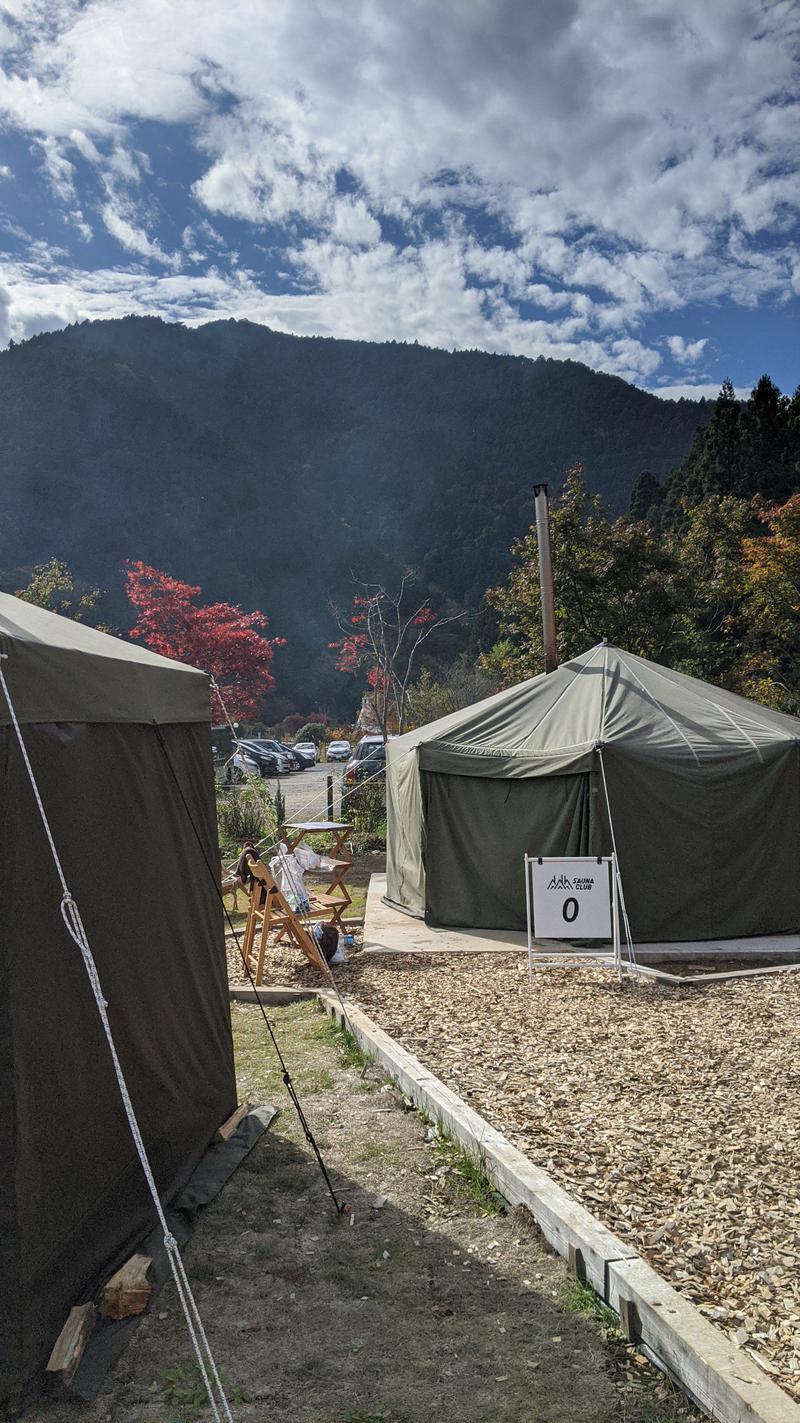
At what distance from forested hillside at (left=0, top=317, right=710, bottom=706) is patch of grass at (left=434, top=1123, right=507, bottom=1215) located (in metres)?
42.1

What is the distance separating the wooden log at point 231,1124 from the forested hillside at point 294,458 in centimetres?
4189

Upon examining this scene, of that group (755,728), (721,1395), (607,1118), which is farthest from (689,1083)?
(755,728)

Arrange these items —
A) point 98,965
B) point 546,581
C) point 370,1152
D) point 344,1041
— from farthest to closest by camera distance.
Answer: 1. point 546,581
2. point 344,1041
3. point 370,1152
4. point 98,965

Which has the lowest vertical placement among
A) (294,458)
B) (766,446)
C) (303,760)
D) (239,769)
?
(303,760)

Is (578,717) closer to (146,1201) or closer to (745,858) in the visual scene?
(745,858)

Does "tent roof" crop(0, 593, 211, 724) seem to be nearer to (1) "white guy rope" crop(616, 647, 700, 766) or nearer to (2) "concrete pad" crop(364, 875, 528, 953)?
(2) "concrete pad" crop(364, 875, 528, 953)

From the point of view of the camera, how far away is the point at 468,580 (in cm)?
4794

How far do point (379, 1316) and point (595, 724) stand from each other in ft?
20.3

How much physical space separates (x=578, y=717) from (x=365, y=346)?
78713 mm

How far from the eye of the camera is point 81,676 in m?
3.36

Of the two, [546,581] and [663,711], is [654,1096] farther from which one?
[546,581]

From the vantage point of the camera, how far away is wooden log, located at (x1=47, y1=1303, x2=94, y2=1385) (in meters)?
2.74

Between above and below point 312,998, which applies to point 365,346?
above

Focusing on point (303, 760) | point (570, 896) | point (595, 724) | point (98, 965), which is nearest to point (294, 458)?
point (303, 760)
